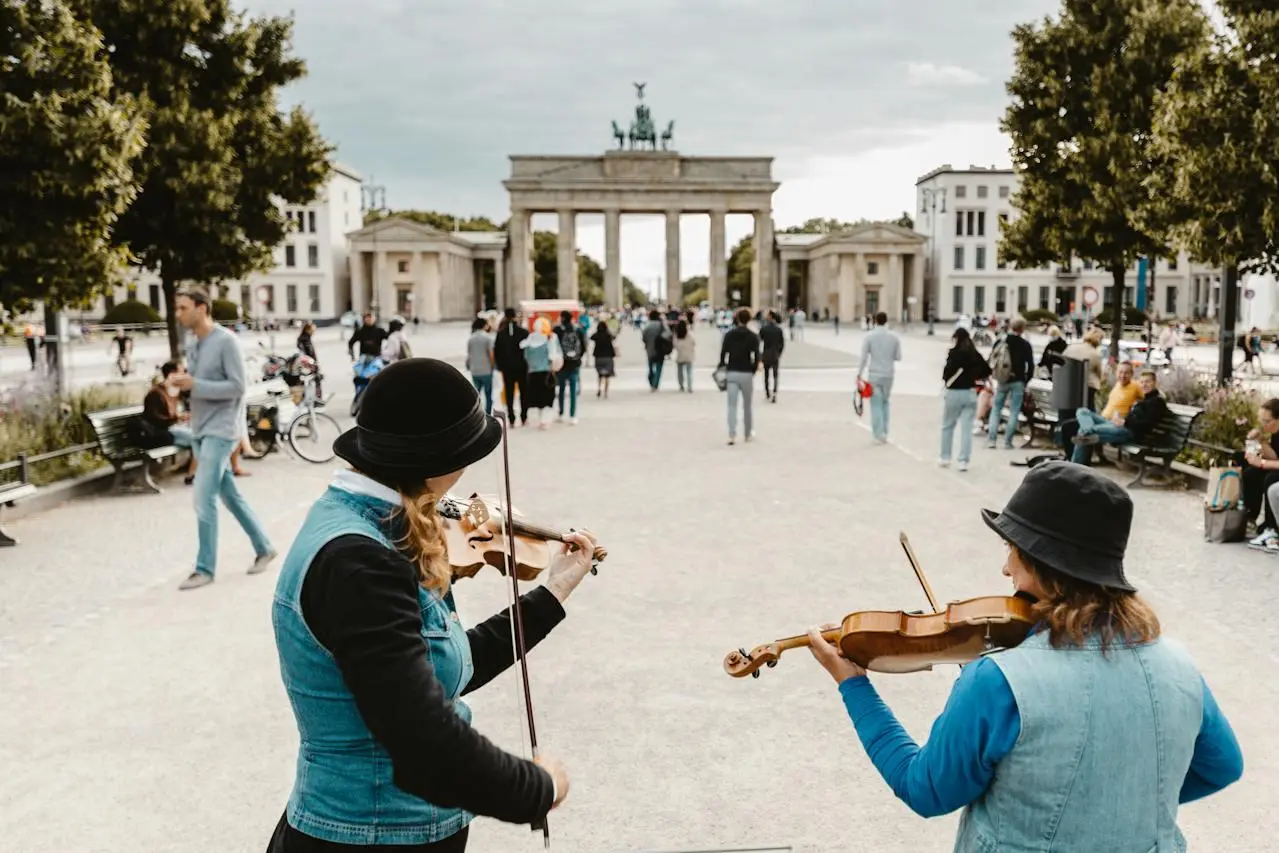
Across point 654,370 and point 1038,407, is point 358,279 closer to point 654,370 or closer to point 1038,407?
point 654,370

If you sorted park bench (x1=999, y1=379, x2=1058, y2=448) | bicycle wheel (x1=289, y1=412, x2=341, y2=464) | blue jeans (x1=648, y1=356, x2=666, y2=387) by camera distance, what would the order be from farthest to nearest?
blue jeans (x1=648, y1=356, x2=666, y2=387), park bench (x1=999, y1=379, x2=1058, y2=448), bicycle wheel (x1=289, y1=412, x2=341, y2=464)

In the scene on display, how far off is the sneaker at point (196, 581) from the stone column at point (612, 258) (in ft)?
280

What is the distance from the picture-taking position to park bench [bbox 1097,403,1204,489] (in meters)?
12.3

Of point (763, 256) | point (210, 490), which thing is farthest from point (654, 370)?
point (763, 256)

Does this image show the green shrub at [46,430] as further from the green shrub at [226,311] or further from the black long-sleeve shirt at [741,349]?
the green shrub at [226,311]

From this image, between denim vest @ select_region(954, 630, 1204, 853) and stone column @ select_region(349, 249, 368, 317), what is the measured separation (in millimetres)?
106795

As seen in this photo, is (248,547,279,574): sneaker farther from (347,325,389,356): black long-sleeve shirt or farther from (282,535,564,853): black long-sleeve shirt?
(347,325,389,356): black long-sleeve shirt

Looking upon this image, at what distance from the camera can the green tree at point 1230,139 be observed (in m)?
13.8

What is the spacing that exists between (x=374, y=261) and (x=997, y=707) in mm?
107362

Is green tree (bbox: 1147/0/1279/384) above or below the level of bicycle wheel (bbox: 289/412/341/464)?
above

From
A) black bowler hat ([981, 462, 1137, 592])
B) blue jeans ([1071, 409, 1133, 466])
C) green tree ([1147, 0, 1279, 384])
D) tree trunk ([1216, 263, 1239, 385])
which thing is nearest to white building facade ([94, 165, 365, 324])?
tree trunk ([1216, 263, 1239, 385])

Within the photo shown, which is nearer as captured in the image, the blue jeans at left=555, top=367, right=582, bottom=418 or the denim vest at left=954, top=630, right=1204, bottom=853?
the denim vest at left=954, top=630, right=1204, bottom=853

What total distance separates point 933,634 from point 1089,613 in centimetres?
31

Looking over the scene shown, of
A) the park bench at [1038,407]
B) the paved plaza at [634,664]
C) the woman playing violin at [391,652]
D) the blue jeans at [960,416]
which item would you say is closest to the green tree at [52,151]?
the paved plaza at [634,664]
